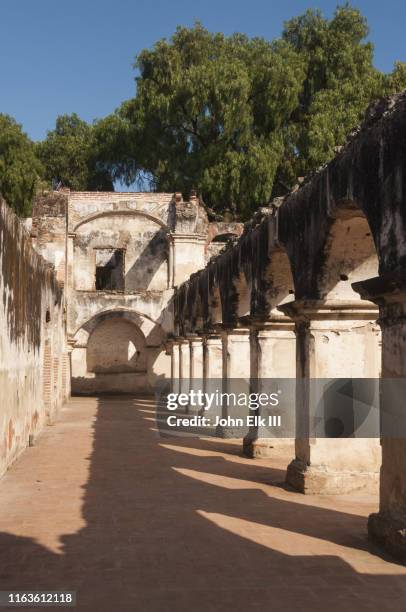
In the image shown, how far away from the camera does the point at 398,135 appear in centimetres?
577

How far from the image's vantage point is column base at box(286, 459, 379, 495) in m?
8.12

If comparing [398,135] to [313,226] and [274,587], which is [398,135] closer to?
[313,226]

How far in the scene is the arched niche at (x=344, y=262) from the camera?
805cm

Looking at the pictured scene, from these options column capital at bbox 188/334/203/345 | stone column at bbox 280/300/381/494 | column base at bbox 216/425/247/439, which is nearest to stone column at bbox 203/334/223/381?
column capital at bbox 188/334/203/345

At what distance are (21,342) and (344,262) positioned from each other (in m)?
5.08

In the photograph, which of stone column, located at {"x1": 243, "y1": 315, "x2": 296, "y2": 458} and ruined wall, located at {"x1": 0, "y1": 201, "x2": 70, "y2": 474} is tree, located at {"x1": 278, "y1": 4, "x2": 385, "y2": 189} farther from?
stone column, located at {"x1": 243, "y1": 315, "x2": 296, "y2": 458}

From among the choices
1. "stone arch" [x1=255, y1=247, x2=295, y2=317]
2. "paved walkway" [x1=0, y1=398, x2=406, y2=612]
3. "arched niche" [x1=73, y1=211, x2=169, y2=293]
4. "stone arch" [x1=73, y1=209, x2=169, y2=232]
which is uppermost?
"stone arch" [x1=73, y1=209, x2=169, y2=232]

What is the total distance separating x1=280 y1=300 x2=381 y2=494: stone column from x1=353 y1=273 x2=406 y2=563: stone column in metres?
2.17

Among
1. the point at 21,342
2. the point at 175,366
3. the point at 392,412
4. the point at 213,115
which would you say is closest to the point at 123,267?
the point at 175,366

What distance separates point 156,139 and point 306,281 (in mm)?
27353

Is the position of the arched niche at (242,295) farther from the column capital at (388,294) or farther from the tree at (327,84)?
the tree at (327,84)

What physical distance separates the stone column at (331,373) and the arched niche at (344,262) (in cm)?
22

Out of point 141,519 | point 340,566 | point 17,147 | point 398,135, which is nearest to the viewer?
point 340,566

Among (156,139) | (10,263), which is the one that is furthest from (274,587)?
(156,139)
